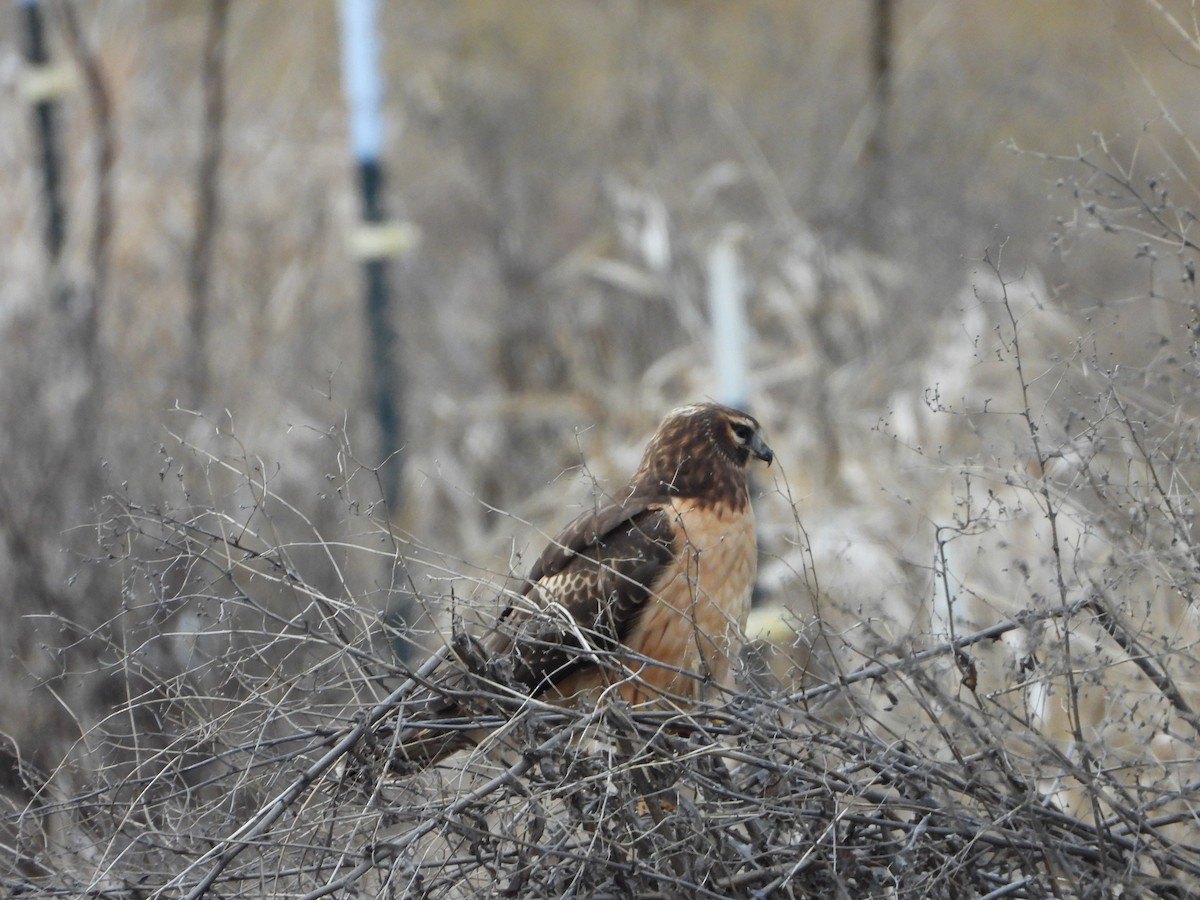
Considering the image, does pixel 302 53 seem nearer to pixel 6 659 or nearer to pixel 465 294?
pixel 465 294

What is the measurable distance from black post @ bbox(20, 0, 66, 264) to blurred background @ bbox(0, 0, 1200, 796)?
99 millimetres

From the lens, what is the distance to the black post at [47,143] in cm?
832

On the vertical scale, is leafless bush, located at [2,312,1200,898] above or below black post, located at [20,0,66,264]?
below

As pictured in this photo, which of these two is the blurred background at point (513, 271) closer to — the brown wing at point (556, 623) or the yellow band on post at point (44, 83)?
the yellow band on post at point (44, 83)

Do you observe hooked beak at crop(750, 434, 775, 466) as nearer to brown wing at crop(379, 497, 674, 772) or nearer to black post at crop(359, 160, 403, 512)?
brown wing at crop(379, 497, 674, 772)

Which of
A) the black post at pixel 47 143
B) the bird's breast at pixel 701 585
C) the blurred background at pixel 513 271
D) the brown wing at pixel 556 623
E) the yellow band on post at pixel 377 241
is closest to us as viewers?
the brown wing at pixel 556 623

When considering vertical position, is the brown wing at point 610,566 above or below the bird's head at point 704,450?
below

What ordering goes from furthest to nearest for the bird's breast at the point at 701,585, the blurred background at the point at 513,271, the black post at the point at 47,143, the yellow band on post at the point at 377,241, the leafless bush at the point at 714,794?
the black post at the point at 47,143 < the yellow band on post at the point at 377,241 < the blurred background at the point at 513,271 < the bird's breast at the point at 701,585 < the leafless bush at the point at 714,794

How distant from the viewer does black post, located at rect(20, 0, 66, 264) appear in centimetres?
832

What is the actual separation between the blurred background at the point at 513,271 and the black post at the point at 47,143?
0.10m

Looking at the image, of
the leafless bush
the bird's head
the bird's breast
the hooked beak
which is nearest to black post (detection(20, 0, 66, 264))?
the bird's head

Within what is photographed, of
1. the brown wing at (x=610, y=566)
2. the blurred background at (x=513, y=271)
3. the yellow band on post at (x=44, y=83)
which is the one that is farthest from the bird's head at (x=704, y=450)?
the yellow band on post at (x=44, y=83)

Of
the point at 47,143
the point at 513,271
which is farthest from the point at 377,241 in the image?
the point at 513,271

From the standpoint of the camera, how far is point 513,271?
10.6m
